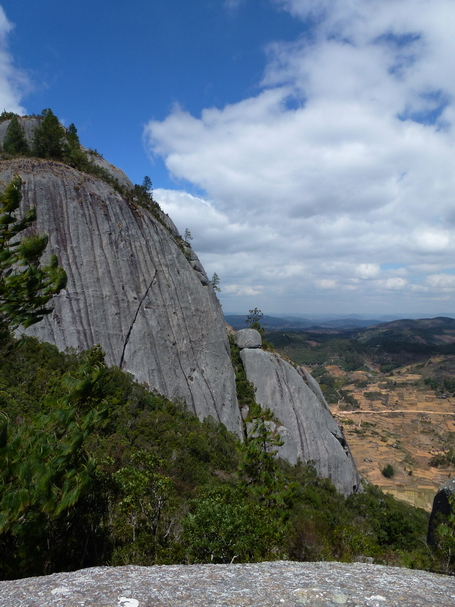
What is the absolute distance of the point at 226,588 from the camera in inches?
232

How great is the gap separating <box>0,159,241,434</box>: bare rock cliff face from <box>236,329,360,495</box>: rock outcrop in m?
4.74

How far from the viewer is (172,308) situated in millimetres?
36625

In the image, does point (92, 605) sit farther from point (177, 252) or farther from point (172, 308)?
point (177, 252)

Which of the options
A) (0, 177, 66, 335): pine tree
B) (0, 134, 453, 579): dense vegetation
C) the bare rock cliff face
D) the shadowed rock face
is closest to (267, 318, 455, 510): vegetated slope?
the shadowed rock face

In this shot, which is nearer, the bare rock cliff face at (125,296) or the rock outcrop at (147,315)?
the bare rock cliff face at (125,296)

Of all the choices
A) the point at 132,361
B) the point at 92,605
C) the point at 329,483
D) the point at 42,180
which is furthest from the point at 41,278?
the point at 329,483

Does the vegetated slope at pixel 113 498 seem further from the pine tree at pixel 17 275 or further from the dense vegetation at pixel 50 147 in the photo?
the dense vegetation at pixel 50 147

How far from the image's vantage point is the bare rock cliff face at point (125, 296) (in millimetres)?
31453

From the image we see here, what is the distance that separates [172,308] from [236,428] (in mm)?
15244

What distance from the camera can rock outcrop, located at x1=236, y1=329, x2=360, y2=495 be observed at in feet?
122

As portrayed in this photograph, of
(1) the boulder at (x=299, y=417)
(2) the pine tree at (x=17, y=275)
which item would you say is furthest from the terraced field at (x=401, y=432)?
(2) the pine tree at (x=17, y=275)

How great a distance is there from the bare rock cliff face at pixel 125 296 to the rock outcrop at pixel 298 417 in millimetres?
4745

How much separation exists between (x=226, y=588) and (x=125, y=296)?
30.3 metres

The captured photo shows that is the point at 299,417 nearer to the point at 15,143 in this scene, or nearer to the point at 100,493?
the point at 100,493
